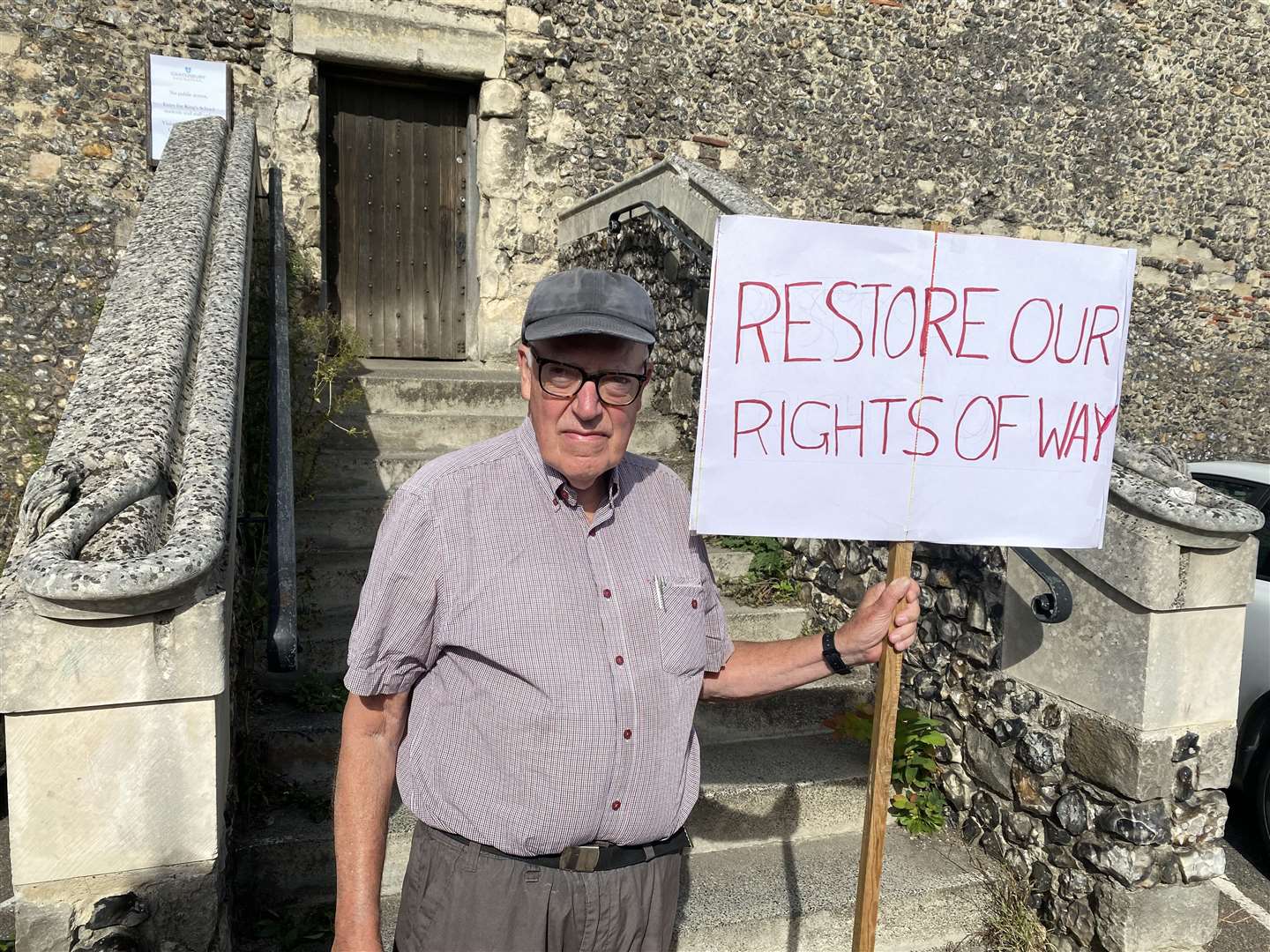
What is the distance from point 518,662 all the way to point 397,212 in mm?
6247

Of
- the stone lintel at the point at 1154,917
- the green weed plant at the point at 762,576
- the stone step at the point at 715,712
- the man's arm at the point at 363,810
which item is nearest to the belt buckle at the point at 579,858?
the man's arm at the point at 363,810

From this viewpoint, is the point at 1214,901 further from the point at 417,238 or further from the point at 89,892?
the point at 417,238

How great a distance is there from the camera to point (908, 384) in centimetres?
187

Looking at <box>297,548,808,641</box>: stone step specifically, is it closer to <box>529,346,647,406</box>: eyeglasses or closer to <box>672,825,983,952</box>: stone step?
<box>672,825,983,952</box>: stone step

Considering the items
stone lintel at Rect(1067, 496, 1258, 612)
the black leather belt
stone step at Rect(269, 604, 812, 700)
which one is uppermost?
stone lintel at Rect(1067, 496, 1258, 612)

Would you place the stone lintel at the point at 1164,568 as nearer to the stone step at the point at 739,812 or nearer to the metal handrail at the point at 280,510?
the stone step at the point at 739,812

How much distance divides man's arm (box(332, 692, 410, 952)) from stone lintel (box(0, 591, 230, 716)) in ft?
1.12

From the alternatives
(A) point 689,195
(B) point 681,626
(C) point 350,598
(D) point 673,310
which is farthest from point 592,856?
(D) point 673,310

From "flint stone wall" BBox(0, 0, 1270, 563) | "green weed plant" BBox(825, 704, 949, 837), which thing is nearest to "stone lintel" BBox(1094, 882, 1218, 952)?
"green weed plant" BBox(825, 704, 949, 837)

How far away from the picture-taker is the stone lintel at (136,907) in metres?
1.70

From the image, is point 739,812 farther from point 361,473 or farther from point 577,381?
point 361,473

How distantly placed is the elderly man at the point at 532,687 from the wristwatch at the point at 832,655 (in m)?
0.35

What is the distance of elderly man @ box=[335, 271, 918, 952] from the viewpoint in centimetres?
155

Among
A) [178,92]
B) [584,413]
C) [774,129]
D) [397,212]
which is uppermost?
[774,129]
